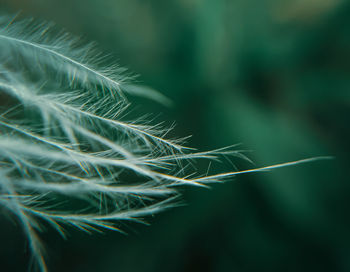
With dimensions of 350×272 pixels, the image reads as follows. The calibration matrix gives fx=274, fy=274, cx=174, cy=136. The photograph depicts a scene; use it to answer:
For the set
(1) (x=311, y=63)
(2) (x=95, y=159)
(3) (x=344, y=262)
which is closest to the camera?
(2) (x=95, y=159)

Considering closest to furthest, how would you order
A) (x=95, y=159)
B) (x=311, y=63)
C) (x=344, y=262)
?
1. (x=95, y=159)
2. (x=344, y=262)
3. (x=311, y=63)

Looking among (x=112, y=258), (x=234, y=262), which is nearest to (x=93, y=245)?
(x=112, y=258)

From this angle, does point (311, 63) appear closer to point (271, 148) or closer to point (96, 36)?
point (271, 148)

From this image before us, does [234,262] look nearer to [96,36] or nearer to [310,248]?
[310,248]

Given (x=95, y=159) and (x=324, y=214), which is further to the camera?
(x=324, y=214)

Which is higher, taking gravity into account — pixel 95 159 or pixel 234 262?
pixel 95 159

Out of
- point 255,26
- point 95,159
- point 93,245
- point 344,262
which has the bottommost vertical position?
point 344,262
